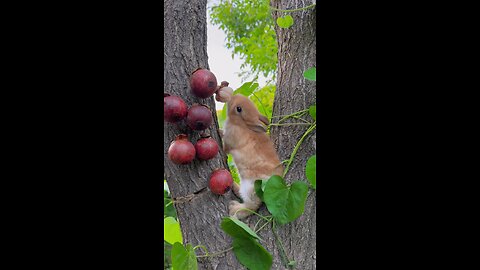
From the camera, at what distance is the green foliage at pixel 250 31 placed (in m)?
1.11

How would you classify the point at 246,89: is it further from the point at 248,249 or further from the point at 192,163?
the point at 248,249

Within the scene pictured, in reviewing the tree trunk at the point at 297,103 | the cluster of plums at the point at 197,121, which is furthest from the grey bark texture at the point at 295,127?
the cluster of plums at the point at 197,121

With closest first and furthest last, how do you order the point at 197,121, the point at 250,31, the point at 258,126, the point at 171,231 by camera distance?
the point at 197,121 < the point at 258,126 < the point at 171,231 < the point at 250,31

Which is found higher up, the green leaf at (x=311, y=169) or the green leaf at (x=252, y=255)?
the green leaf at (x=311, y=169)

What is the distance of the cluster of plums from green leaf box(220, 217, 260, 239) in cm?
7

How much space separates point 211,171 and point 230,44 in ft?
1.14

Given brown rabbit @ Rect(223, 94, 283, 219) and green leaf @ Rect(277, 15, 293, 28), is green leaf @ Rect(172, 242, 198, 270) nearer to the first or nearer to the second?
brown rabbit @ Rect(223, 94, 283, 219)

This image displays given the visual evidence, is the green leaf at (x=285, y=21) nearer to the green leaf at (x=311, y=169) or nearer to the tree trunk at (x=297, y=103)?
the tree trunk at (x=297, y=103)

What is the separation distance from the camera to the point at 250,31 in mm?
1434

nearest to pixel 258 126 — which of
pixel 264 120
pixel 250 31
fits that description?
pixel 264 120

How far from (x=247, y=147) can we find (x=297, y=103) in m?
0.15

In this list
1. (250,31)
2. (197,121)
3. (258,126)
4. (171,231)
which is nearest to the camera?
(197,121)

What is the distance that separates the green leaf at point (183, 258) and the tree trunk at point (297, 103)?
0.54 feet
